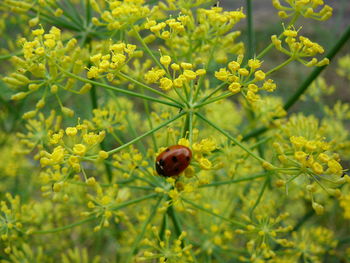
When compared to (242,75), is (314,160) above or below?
below

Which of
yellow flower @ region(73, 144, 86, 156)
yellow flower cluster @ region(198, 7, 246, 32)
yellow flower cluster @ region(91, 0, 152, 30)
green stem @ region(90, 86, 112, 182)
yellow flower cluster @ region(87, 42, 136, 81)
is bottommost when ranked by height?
green stem @ region(90, 86, 112, 182)

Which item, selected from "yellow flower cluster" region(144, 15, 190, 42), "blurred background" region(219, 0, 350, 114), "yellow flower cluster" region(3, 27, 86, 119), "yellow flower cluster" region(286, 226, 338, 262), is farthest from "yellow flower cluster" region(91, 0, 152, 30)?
"blurred background" region(219, 0, 350, 114)

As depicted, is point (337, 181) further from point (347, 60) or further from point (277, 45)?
point (347, 60)

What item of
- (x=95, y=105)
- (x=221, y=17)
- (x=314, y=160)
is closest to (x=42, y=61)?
(x=95, y=105)

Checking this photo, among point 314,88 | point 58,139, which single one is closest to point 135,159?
point 58,139

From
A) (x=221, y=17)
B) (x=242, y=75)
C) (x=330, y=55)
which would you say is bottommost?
(x=330, y=55)

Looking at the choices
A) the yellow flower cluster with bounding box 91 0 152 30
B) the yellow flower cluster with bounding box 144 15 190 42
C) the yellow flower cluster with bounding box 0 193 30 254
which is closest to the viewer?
the yellow flower cluster with bounding box 144 15 190 42

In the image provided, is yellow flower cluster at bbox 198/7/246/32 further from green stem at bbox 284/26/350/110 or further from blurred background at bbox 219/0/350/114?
blurred background at bbox 219/0/350/114

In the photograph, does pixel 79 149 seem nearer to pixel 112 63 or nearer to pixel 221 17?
pixel 112 63

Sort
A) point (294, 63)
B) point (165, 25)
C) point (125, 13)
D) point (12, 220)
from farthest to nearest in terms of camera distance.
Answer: point (294, 63) < point (12, 220) < point (125, 13) < point (165, 25)

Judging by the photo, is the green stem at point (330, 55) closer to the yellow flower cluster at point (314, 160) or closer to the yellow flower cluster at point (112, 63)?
the yellow flower cluster at point (314, 160)
